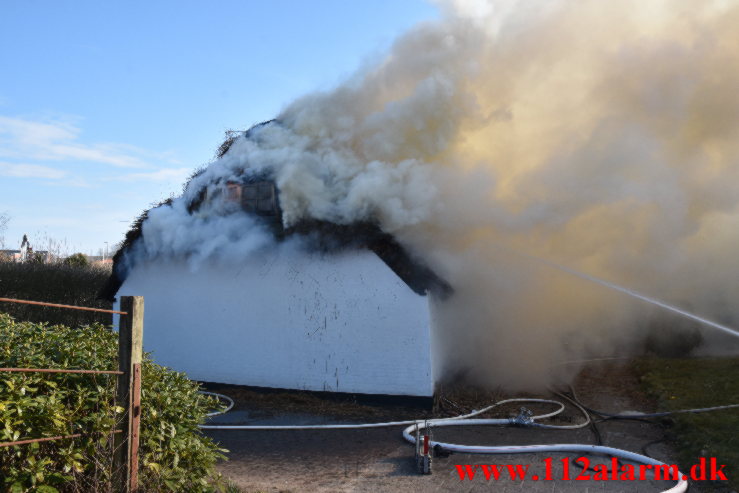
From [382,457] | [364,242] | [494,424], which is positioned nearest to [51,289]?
[364,242]

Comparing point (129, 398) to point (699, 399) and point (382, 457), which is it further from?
point (699, 399)

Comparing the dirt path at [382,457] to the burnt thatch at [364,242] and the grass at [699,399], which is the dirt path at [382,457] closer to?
the grass at [699,399]

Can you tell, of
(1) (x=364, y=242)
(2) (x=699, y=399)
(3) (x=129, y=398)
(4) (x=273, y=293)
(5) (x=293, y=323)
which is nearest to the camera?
(3) (x=129, y=398)

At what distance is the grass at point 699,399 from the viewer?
7293mm

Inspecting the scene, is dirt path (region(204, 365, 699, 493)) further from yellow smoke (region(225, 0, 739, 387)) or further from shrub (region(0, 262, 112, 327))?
shrub (region(0, 262, 112, 327))

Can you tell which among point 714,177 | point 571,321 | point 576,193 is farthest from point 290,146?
point 714,177

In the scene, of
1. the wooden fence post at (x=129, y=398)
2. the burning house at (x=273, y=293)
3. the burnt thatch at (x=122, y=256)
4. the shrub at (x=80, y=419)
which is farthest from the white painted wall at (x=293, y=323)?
the wooden fence post at (x=129, y=398)

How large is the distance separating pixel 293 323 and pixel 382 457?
201 inches

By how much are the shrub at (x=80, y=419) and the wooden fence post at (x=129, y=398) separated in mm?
86

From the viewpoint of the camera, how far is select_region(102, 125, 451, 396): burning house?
1130 centimetres

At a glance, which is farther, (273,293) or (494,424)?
(273,293)

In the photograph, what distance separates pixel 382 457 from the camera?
25.5ft

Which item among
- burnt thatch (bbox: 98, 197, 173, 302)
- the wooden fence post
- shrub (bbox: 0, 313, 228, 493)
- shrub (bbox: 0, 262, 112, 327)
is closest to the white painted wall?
burnt thatch (bbox: 98, 197, 173, 302)

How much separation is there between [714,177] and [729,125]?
1.31m
